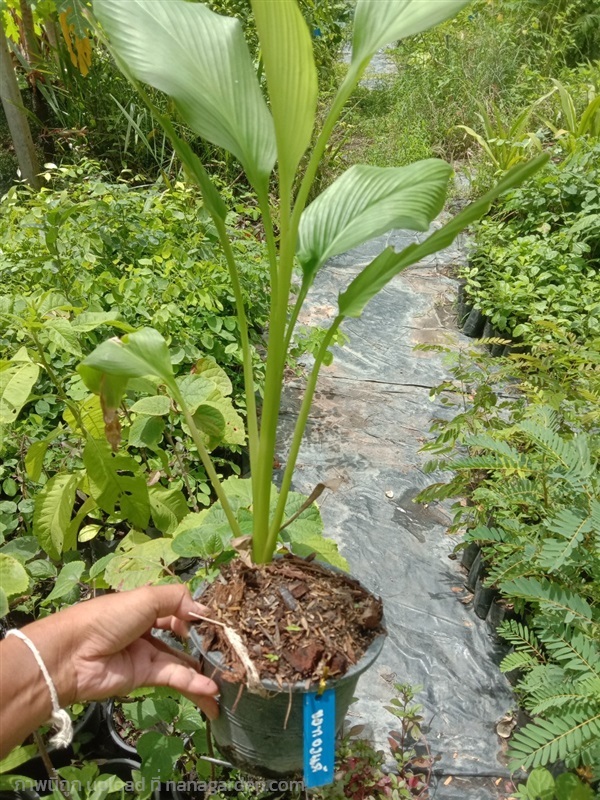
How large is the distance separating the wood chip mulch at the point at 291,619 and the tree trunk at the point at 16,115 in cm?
288

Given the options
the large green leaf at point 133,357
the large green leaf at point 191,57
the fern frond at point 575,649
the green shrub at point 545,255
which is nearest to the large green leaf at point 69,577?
the large green leaf at point 133,357

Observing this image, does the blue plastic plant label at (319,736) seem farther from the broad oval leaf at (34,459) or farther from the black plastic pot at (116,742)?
the broad oval leaf at (34,459)

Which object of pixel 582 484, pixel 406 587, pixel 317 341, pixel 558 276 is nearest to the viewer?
pixel 582 484

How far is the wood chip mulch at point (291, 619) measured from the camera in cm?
86

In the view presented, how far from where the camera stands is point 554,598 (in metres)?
1.33

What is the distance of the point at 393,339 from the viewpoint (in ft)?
11.3

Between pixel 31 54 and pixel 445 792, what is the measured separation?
4.85 metres

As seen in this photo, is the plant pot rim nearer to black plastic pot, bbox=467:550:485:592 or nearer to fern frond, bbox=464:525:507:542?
fern frond, bbox=464:525:507:542

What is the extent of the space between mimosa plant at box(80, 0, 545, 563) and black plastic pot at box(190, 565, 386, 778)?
0.68 feet

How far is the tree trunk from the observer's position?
3.13 meters

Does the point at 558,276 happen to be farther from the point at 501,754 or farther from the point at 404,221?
the point at 404,221

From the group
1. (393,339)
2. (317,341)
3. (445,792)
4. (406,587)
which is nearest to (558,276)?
(393,339)

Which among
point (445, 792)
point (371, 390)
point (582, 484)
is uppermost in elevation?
point (582, 484)

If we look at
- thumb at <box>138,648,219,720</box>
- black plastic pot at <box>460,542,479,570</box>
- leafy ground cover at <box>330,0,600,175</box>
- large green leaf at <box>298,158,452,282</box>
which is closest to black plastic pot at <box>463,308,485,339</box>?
leafy ground cover at <box>330,0,600,175</box>
